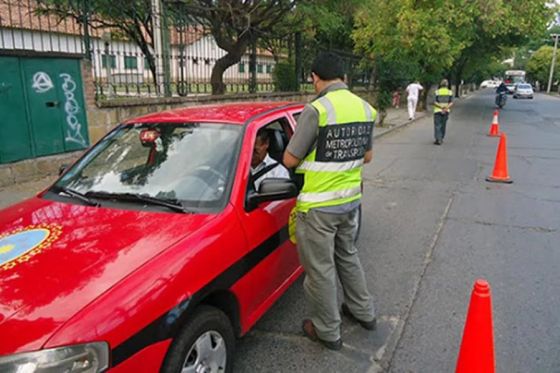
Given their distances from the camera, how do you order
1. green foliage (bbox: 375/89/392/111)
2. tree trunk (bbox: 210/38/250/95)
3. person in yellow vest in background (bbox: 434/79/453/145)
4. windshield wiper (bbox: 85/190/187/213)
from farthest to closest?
green foliage (bbox: 375/89/392/111) → person in yellow vest in background (bbox: 434/79/453/145) → tree trunk (bbox: 210/38/250/95) → windshield wiper (bbox: 85/190/187/213)

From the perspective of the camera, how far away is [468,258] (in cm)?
468

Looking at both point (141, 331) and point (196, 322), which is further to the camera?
point (196, 322)

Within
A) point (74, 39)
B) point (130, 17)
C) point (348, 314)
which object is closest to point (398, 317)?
point (348, 314)

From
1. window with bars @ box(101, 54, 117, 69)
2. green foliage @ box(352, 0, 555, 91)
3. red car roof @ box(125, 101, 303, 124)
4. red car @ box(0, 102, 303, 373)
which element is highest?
green foliage @ box(352, 0, 555, 91)

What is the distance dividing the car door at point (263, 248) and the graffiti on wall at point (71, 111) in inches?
208

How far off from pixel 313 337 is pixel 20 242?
6.43 feet

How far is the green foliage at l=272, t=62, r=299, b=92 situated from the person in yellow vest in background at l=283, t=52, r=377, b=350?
1134cm

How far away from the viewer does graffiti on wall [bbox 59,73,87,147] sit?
7379mm

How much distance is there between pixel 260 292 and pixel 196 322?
0.73 m

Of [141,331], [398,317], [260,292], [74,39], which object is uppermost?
[74,39]

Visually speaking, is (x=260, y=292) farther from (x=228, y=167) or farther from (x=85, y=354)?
(x=85, y=354)

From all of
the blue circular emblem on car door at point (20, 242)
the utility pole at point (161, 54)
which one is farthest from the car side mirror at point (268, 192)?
the utility pole at point (161, 54)

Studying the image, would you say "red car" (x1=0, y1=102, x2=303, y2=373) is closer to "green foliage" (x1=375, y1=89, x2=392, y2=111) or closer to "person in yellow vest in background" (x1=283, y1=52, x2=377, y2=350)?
"person in yellow vest in background" (x1=283, y1=52, x2=377, y2=350)

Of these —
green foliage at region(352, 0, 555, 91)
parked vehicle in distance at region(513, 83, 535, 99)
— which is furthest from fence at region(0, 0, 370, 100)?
parked vehicle in distance at region(513, 83, 535, 99)
